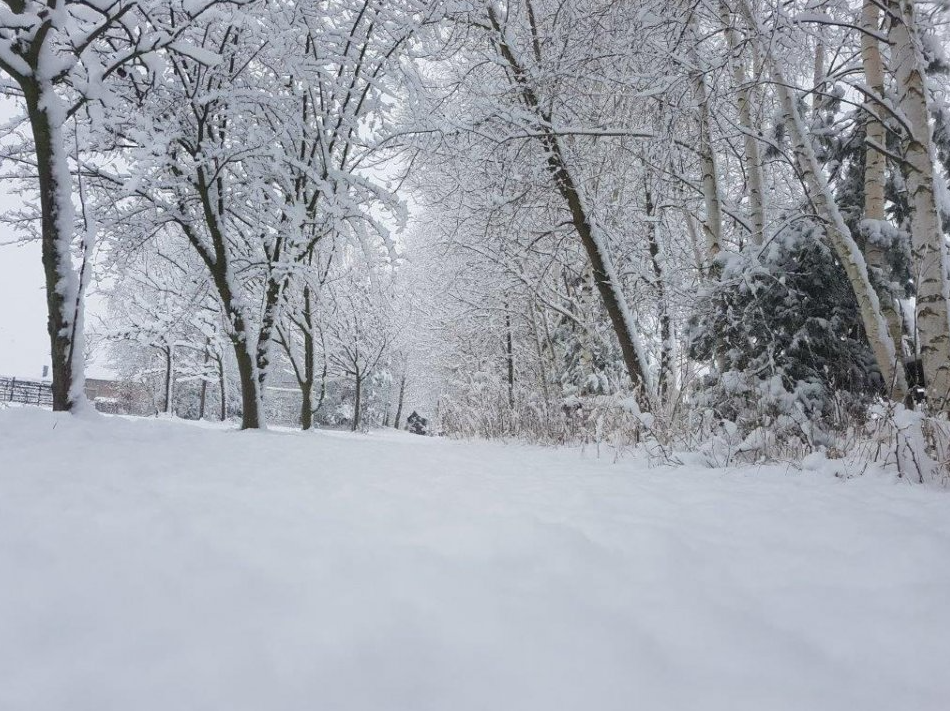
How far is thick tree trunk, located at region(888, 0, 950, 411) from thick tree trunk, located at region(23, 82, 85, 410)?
6.52 meters

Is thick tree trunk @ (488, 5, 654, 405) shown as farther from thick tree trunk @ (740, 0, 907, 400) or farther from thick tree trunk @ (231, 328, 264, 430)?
thick tree trunk @ (231, 328, 264, 430)

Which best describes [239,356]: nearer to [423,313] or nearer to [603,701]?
[603,701]

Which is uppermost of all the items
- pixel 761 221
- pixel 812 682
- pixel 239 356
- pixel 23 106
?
pixel 23 106

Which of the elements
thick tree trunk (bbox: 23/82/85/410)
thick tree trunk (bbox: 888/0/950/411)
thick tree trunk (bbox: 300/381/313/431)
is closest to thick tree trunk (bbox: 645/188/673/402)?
thick tree trunk (bbox: 888/0/950/411)

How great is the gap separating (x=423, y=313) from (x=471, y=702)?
64.5ft

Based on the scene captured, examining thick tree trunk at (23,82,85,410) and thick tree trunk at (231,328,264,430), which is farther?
thick tree trunk at (231,328,264,430)

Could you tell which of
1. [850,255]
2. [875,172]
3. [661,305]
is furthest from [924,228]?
[661,305]

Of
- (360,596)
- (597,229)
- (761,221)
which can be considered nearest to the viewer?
(360,596)

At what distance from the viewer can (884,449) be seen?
3.31m

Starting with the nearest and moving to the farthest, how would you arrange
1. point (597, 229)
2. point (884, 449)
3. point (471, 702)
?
point (471, 702), point (884, 449), point (597, 229)

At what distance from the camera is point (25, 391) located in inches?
878

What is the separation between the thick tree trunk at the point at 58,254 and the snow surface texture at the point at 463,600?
312 centimetres

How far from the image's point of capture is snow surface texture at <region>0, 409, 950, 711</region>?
0.83 metres

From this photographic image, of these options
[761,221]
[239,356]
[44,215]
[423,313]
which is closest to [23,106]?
[44,215]
